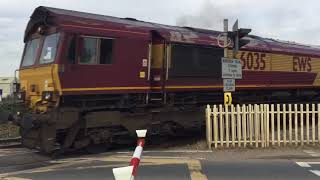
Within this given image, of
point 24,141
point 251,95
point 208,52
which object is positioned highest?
point 208,52

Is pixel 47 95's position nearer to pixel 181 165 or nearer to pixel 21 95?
pixel 21 95

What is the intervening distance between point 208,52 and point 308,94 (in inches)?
299

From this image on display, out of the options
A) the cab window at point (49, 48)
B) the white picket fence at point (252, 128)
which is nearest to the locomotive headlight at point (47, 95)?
the cab window at point (49, 48)

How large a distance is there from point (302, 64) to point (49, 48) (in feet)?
39.3

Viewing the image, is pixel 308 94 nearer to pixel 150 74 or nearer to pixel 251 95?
pixel 251 95

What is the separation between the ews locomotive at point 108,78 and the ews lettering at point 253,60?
1.32 m

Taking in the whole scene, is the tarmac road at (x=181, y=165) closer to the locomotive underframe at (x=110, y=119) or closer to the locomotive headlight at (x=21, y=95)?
the locomotive underframe at (x=110, y=119)

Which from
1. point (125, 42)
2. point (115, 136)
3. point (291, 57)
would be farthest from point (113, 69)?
point (291, 57)

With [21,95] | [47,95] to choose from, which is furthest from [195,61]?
[21,95]

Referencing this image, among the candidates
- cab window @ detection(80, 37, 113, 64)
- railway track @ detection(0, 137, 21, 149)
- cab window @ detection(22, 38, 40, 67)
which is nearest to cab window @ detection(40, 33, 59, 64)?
cab window @ detection(22, 38, 40, 67)

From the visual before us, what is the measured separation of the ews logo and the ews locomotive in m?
5.11

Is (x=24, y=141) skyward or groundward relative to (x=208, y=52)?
groundward

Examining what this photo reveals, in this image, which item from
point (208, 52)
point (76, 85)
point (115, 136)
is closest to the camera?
point (76, 85)

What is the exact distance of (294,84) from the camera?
74.6 ft
